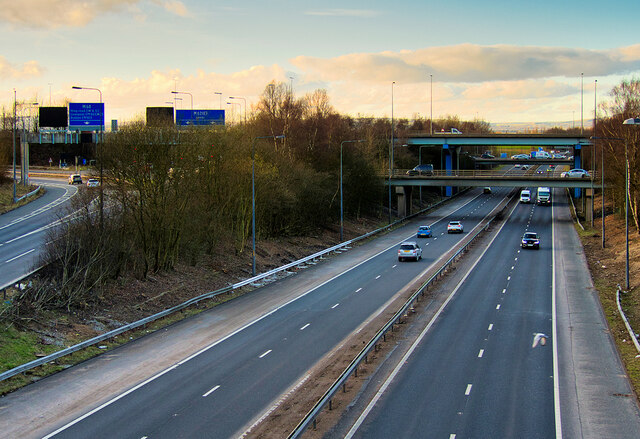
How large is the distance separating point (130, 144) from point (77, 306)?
33.8 feet

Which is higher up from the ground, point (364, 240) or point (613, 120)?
point (613, 120)

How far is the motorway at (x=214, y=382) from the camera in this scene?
1792 cm

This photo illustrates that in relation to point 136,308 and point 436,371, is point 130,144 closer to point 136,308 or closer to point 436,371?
point 136,308

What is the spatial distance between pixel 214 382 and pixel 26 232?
3038 cm

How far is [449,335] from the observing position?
27969mm

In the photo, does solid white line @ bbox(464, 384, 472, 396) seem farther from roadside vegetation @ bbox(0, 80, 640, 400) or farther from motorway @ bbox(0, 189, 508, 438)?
roadside vegetation @ bbox(0, 80, 640, 400)

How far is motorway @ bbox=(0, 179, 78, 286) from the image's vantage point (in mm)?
33875

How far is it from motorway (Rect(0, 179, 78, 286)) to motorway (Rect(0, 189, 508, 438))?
399 inches

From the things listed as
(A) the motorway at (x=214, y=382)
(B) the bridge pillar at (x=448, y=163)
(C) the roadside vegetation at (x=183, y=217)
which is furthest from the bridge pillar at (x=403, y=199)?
(A) the motorway at (x=214, y=382)

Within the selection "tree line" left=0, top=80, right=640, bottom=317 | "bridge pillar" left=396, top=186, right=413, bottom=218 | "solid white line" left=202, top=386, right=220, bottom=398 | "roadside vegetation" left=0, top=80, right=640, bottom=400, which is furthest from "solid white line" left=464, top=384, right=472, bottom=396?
"bridge pillar" left=396, top=186, right=413, bottom=218

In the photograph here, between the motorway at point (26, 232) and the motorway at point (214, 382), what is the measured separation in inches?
399

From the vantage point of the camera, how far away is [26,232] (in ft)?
152

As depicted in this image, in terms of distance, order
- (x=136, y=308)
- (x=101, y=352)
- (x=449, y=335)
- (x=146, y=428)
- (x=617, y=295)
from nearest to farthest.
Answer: (x=146, y=428)
(x=101, y=352)
(x=449, y=335)
(x=136, y=308)
(x=617, y=295)

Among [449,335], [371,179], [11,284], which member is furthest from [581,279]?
[371,179]
